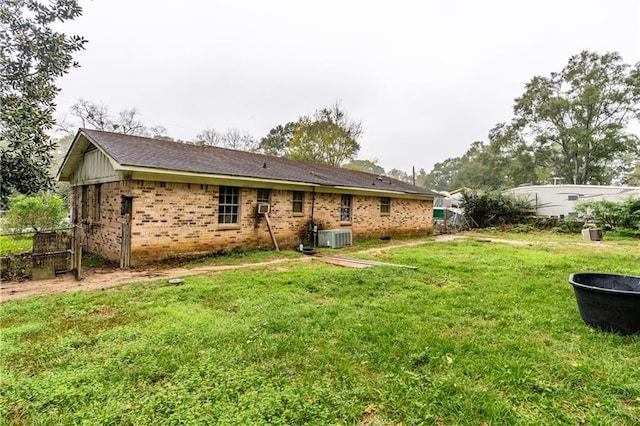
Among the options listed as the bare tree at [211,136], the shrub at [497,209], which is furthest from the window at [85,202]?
the bare tree at [211,136]

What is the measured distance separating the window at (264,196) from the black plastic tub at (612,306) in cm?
825

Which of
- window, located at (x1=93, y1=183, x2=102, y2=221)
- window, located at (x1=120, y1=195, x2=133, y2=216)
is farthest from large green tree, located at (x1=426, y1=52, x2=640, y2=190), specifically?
window, located at (x1=93, y1=183, x2=102, y2=221)

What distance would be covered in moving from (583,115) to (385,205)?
2792cm

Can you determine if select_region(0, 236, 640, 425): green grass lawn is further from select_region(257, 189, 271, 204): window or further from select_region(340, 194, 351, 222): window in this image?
select_region(340, 194, 351, 222): window

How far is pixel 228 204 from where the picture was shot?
31.2 ft

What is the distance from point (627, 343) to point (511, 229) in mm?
17701

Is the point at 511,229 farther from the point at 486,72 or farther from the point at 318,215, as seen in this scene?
the point at 318,215

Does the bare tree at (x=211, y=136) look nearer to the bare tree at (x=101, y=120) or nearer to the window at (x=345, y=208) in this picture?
the bare tree at (x=101, y=120)

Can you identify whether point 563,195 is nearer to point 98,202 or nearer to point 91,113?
point 98,202

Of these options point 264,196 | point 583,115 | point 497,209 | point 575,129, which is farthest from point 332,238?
point 583,115

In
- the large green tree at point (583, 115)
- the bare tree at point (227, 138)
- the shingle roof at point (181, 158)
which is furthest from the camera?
the bare tree at point (227, 138)

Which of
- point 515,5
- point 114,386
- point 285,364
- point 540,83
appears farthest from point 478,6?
point 540,83

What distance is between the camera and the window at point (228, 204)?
30.7 feet

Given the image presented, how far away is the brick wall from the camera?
25.4ft
